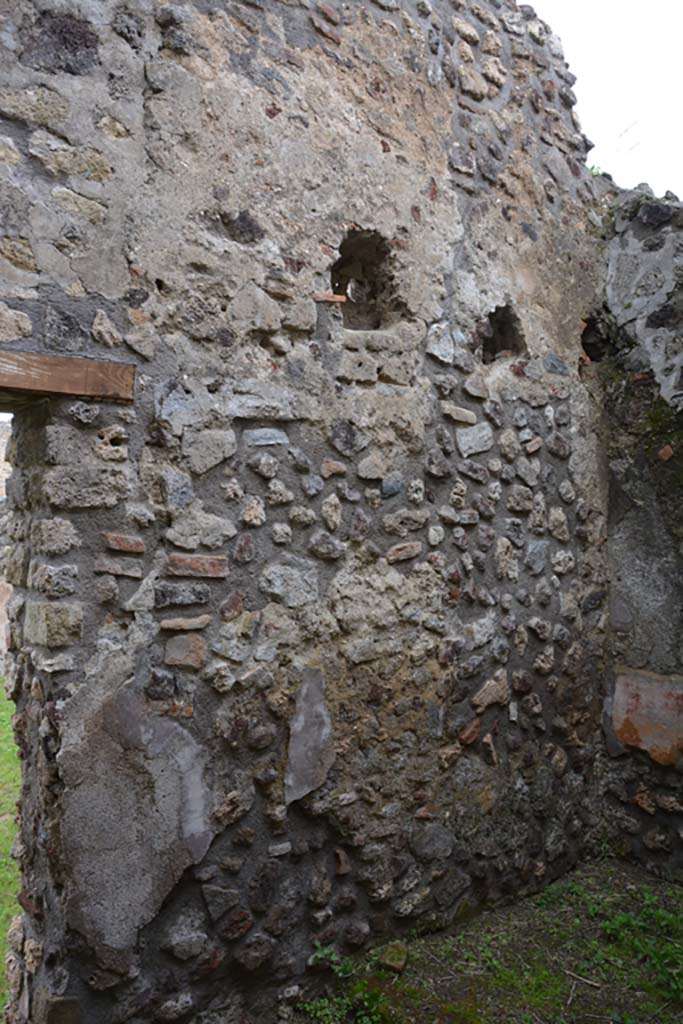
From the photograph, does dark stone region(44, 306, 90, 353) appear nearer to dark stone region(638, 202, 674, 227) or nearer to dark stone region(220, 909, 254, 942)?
dark stone region(220, 909, 254, 942)

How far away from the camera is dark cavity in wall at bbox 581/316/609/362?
3.68 m

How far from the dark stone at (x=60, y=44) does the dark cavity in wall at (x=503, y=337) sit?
177 centimetres

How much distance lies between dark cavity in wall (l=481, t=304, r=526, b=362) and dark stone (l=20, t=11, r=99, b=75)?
177cm

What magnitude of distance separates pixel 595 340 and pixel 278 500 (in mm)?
2062

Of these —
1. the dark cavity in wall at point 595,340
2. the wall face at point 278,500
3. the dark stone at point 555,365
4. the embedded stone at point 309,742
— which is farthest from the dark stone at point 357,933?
the dark cavity in wall at point 595,340

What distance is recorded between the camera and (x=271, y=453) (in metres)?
2.45

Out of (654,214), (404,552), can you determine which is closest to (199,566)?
(404,552)

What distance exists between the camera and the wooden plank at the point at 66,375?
76.9 inches

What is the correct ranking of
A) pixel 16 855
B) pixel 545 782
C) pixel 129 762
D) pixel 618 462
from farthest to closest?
pixel 618 462 < pixel 545 782 < pixel 16 855 < pixel 129 762

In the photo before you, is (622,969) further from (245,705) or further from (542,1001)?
(245,705)

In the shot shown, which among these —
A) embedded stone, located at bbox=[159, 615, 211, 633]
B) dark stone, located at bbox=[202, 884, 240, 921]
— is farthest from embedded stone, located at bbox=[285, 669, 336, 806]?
embedded stone, located at bbox=[159, 615, 211, 633]

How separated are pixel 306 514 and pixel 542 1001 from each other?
176 cm

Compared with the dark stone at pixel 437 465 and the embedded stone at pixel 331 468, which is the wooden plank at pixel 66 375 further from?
the dark stone at pixel 437 465

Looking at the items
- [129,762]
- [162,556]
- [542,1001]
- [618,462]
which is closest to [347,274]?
[162,556]
